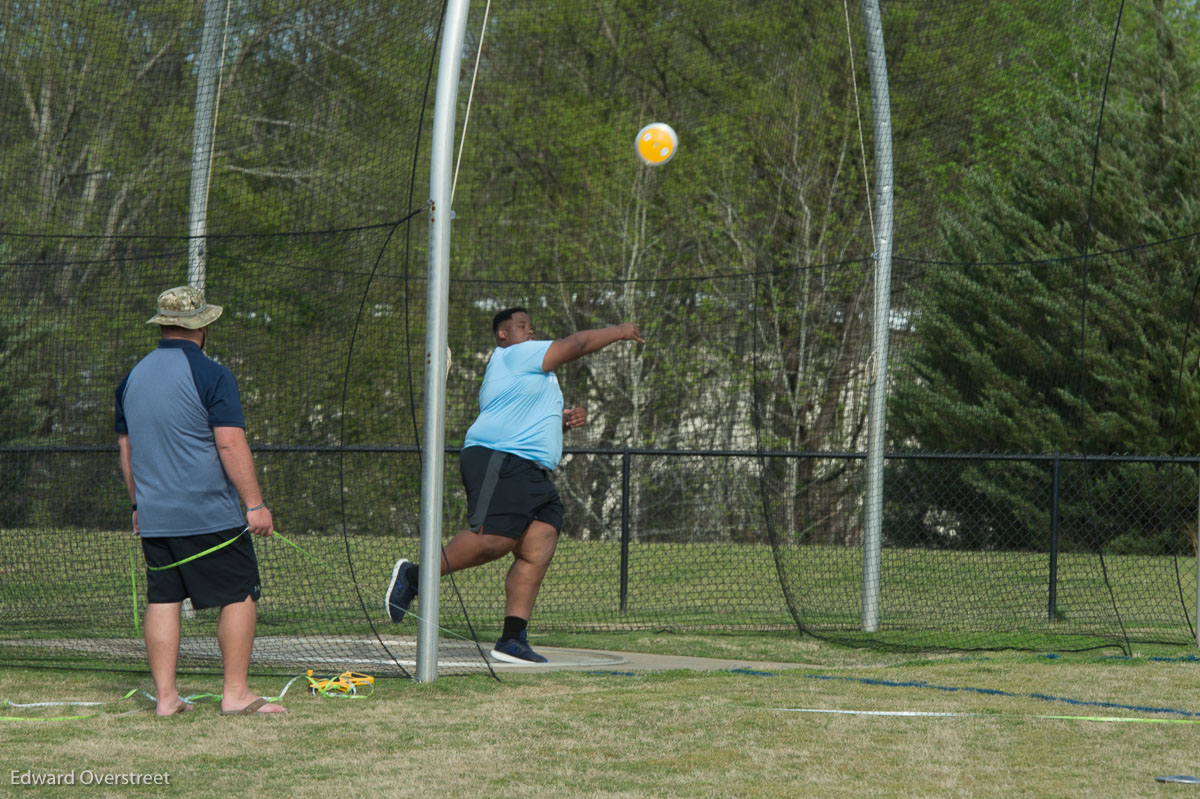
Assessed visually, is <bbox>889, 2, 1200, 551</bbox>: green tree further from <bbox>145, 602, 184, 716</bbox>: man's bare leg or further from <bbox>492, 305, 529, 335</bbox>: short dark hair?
<bbox>145, 602, 184, 716</bbox>: man's bare leg

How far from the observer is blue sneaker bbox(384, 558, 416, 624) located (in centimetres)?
662

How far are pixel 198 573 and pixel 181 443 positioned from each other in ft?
1.60

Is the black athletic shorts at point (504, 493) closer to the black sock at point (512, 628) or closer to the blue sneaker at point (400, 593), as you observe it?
the black sock at point (512, 628)

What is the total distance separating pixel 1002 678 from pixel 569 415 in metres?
2.69

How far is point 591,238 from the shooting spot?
1717 centimetres

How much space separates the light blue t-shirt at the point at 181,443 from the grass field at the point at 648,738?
0.73m

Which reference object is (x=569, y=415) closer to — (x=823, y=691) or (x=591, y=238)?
(x=823, y=691)

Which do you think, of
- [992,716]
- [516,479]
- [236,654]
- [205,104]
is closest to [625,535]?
[516,479]

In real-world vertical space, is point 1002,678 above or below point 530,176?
below

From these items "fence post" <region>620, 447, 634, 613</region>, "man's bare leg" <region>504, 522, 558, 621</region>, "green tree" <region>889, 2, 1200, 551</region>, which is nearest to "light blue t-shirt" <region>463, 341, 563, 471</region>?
"man's bare leg" <region>504, 522, 558, 621</region>

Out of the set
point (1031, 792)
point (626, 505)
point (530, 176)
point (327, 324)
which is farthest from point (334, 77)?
point (530, 176)

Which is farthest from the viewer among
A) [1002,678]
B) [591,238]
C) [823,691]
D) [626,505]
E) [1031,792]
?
[591,238]

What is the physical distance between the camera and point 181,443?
4695mm

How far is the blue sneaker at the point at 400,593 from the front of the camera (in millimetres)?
6625
